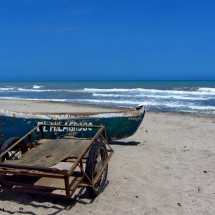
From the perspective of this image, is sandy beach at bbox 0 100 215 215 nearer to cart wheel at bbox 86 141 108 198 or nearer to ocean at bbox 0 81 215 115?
cart wheel at bbox 86 141 108 198

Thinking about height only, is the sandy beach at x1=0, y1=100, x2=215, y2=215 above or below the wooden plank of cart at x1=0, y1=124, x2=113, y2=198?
below

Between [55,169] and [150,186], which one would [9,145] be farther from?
[150,186]

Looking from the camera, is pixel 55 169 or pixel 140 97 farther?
pixel 140 97

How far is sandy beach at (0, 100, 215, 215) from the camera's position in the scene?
4.80 meters

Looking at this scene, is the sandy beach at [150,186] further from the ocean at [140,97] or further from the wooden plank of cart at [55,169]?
the ocean at [140,97]

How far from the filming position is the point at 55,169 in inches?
166

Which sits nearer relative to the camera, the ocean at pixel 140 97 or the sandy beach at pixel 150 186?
the sandy beach at pixel 150 186

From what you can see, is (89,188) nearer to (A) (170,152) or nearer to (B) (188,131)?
(A) (170,152)

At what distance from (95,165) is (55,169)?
41.0 inches

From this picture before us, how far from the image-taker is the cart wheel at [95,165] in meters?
4.87

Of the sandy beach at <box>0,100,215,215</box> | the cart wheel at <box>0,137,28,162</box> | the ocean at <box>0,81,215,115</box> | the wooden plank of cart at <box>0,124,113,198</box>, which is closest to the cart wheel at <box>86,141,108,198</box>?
the wooden plank of cart at <box>0,124,113,198</box>

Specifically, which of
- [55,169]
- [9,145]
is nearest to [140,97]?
[9,145]

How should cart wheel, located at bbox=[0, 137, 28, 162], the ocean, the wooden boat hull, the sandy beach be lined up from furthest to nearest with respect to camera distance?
the ocean, the wooden boat hull, cart wheel, located at bbox=[0, 137, 28, 162], the sandy beach

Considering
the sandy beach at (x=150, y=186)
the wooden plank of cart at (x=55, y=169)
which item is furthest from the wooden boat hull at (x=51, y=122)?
the wooden plank of cart at (x=55, y=169)
